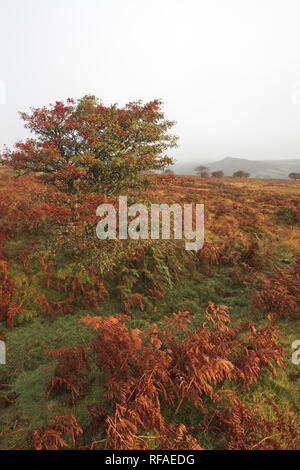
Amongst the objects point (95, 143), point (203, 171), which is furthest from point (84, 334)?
point (203, 171)

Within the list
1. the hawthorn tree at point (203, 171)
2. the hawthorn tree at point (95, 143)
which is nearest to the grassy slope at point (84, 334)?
the hawthorn tree at point (95, 143)

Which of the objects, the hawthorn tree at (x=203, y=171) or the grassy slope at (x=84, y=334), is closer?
the grassy slope at (x=84, y=334)

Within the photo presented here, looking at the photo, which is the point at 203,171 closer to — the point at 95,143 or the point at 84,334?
the point at 95,143

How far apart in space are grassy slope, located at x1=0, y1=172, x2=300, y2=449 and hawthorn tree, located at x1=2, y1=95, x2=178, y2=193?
198 cm

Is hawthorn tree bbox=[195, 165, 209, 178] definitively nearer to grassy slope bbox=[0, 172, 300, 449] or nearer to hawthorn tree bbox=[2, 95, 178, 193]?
grassy slope bbox=[0, 172, 300, 449]

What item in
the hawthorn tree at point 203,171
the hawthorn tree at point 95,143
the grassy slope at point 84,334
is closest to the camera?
the grassy slope at point 84,334

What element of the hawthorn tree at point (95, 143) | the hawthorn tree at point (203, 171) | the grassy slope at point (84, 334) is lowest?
the grassy slope at point (84, 334)

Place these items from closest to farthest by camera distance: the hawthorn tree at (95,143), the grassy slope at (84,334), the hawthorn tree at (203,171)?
the grassy slope at (84,334) → the hawthorn tree at (95,143) → the hawthorn tree at (203,171)

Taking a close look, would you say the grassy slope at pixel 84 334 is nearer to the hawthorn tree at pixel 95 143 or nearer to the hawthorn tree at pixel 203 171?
the hawthorn tree at pixel 95 143

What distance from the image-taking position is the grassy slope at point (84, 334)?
13.3 feet

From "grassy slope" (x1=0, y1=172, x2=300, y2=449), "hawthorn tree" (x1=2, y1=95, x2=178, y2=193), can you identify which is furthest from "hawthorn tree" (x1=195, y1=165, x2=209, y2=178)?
"hawthorn tree" (x1=2, y1=95, x2=178, y2=193)

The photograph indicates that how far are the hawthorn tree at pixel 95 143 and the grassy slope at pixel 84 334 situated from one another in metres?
1.98

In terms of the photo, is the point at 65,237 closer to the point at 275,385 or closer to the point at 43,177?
the point at 43,177

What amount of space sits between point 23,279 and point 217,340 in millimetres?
7437
